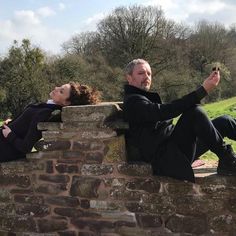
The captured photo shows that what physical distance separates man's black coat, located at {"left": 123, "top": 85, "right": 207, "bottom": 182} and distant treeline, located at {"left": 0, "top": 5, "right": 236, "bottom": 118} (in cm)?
2604

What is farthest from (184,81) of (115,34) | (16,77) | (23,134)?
(23,134)

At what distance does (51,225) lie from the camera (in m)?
5.39

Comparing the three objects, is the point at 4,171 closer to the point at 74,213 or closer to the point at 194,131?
the point at 74,213

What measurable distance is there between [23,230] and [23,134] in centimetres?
116

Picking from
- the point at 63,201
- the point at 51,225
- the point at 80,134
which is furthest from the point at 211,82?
the point at 51,225

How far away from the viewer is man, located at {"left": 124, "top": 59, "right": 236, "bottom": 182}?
178 inches

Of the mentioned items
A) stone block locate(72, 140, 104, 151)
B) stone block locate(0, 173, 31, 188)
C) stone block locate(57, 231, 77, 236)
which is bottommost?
stone block locate(57, 231, 77, 236)

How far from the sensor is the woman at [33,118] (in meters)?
5.38

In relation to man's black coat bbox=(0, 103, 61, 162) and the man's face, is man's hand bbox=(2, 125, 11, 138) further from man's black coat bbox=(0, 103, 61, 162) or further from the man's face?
the man's face

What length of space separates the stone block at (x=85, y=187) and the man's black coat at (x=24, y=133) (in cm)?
70

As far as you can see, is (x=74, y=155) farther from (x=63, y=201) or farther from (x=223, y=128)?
(x=223, y=128)

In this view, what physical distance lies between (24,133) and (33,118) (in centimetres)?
29

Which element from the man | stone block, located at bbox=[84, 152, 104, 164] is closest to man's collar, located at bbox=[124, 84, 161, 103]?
the man

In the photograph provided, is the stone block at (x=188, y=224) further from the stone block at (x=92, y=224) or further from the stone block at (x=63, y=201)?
the stone block at (x=63, y=201)
